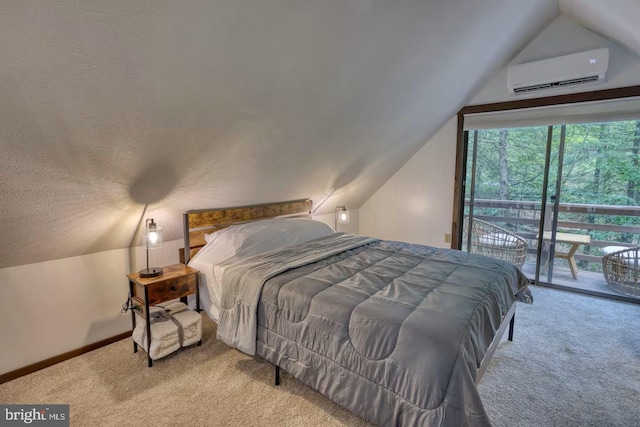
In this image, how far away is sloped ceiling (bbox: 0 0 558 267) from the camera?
4.02 feet

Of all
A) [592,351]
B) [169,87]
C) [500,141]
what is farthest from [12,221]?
[500,141]

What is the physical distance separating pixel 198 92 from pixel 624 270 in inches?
160

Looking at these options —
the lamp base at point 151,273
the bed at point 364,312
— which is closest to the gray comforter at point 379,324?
the bed at point 364,312

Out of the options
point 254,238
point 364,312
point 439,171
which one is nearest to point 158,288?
point 254,238

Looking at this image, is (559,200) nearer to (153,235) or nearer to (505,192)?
(505,192)

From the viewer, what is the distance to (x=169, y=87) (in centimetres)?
155

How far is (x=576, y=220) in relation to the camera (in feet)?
11.7

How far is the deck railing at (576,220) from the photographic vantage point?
3.35m

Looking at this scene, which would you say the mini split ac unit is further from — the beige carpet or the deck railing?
the beige carpet

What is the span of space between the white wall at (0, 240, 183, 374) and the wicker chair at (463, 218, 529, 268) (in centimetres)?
355

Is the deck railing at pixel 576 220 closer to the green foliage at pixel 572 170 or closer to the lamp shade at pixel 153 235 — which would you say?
the green foliage at pixel 572 170

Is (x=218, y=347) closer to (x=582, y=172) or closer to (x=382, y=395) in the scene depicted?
(x=382, y=395)

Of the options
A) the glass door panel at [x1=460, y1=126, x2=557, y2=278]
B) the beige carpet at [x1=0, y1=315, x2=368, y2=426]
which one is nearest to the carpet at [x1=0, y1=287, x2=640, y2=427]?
the beige carpet at [x1=0, y1=315, x2=368, y2=426]

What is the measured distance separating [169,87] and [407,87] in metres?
1.94
